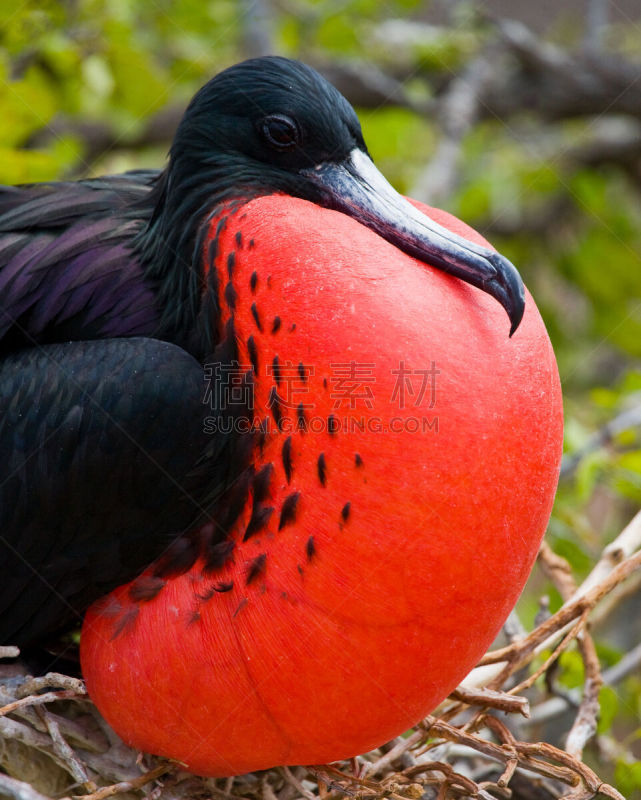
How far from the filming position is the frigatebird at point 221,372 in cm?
146

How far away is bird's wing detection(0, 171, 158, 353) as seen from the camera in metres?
1.76

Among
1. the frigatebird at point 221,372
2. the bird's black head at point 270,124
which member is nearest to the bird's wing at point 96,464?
the frigatebird at point 221,372

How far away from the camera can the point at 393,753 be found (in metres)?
1.76

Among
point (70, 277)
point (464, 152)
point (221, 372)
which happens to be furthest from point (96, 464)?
point (464, 152)

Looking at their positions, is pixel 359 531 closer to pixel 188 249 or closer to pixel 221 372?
pixel 221 372

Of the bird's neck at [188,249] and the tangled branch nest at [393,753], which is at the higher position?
the bird's neck at [188,249]

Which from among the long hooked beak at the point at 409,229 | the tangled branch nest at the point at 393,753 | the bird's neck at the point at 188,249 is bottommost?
the tangled branch nest at the point at 393,753

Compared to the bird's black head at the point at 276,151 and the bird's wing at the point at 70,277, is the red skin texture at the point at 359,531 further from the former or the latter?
the bird's wing at the point at 70,277

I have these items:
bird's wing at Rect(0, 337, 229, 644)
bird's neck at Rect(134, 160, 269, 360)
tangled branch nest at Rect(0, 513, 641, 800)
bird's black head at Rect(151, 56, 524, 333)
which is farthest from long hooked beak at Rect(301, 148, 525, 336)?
tangled branch nest at Rect(0, 513, 641, 800)

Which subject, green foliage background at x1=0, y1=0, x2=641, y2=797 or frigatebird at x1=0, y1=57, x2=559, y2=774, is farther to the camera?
green foliage background at x1=0, y1=0, x2=641, y2=797

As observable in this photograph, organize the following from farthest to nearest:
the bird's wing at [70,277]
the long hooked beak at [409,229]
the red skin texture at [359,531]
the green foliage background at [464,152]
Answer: the green foliage background at [464,152], the bird's wing at [70,277], the long hooked beak at [409,229], the red skin texture at [359,531]

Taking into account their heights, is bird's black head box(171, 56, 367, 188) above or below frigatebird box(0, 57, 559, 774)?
above

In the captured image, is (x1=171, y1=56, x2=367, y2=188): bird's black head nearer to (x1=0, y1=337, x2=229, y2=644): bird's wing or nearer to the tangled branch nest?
(x1=0, y1=337, x2=229, y2=644): bird's wing

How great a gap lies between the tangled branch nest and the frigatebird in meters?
0.10
